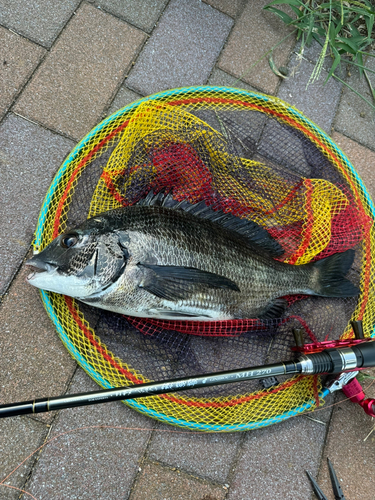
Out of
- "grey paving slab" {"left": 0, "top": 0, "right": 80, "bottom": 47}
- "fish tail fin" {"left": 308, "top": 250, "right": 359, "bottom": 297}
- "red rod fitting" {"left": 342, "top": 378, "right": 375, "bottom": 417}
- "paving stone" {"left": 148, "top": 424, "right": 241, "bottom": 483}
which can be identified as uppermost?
"grey paving slab" {"left": 0, "top": 0, "right": 80, "bottom": 47}

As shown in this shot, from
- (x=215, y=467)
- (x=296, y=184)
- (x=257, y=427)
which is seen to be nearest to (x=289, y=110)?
(x=296, y=184)

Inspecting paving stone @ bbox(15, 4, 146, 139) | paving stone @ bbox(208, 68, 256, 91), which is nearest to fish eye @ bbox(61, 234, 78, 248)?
paving stone @ bbox(15, 4, 146, 139)

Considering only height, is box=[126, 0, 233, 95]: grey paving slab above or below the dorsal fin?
above

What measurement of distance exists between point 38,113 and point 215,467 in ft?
10.3

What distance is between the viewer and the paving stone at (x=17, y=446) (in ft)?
7.57

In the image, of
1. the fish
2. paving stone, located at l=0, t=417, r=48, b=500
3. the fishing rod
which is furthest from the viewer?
paving stone, located at l=0, t=417, r=48, b=500

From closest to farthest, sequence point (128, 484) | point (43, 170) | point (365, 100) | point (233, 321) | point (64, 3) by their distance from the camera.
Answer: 1. point (128, 484)
2. point (233, 321)
3. point (43, 170)
4. point (64, 3)
5. point (365, 100)

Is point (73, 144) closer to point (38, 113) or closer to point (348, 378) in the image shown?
point (38, 113)

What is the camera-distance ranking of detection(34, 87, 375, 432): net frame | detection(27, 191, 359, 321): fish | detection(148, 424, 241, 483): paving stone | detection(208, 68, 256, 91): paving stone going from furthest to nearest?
1. detection(208, 68, 256, 91): paving stone
2. detection(148, 424, 241, 483): paving stone
3. detection(34, 87, 375, 432): net frame
4. detection(27, 191, 359, 321): fish

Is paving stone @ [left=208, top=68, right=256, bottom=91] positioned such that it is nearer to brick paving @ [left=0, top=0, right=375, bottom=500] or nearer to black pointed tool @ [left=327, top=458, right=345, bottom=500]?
brick paving @ [left=0, top=0, right=375, bottom=500]

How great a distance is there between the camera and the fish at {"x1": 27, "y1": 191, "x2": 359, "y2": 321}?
2.19 meters

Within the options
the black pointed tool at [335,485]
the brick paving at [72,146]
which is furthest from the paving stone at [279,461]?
the black pointed tool at [335,485]

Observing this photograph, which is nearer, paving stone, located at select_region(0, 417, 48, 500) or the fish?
the fish

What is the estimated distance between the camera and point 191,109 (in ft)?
9.71
